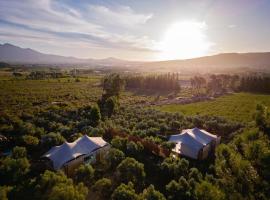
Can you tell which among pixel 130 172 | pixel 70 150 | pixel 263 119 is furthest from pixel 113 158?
pixel 263 119

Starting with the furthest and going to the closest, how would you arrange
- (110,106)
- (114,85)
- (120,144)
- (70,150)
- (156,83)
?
1. (156,83)
2. (114,85)
3. (110,106)
4. (120,144)
5. (70,150)

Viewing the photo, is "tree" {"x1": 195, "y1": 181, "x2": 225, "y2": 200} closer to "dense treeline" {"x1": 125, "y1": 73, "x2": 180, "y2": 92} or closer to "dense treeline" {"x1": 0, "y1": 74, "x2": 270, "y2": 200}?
"dense treeline" {"x1": 0, "y1": 74, "x2": 270, "y2": 200}

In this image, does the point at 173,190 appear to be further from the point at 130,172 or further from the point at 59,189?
the point at 59,189

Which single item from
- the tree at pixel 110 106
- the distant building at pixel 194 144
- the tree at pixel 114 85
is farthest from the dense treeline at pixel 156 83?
the distant building at pixel 194 144

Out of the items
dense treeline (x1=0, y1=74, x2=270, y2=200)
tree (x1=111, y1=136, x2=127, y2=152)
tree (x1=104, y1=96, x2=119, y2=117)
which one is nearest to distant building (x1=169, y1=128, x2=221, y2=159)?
dense treeline (x1=0, y1=74, x2=270, y2=200)

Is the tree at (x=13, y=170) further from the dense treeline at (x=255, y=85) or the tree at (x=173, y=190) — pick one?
the dense treeline at (x=255, y=85)
